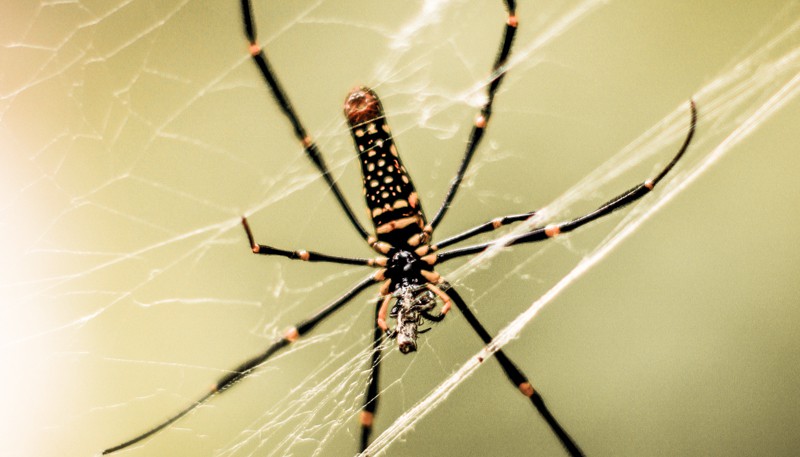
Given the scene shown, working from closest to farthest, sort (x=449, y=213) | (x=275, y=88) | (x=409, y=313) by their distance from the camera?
(x=409, y=313) → (x=275, y=88) → (x=449, y=213)

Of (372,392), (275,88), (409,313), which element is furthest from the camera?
(372,392)

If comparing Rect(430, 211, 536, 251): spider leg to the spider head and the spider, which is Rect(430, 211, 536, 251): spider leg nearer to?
the spider

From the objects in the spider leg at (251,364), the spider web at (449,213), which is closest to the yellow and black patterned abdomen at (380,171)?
the spider leg at (251,364)

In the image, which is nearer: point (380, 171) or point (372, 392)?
point (380, 171)

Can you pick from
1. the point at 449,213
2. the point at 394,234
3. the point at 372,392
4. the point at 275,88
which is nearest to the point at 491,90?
the point at 394,234

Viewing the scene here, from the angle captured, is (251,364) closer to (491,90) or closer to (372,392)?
(372,392)

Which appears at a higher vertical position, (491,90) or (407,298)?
(491,90)
